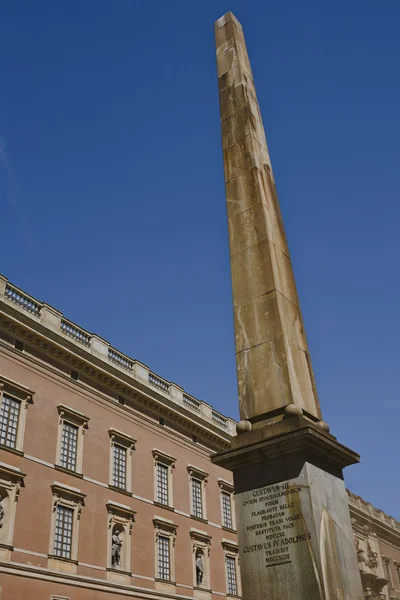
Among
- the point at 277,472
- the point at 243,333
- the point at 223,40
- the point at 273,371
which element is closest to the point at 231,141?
the point at 223,40

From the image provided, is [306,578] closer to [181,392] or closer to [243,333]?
[243,333]

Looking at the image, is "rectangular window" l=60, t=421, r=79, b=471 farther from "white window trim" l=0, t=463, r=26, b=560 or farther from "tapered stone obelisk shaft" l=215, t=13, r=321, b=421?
"tapered stone obelisk shaft" l=215, t=13, r=321, b=421

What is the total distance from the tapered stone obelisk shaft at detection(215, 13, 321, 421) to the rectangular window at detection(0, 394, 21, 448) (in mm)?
15329

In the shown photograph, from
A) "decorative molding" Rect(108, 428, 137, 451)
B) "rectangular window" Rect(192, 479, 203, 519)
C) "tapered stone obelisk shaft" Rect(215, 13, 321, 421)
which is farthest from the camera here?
"rectangular window" Rect(192, 479, 203, 519)

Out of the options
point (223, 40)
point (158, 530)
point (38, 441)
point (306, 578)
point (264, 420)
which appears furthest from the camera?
point (158, 530)

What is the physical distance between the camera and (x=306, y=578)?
6.75 meters

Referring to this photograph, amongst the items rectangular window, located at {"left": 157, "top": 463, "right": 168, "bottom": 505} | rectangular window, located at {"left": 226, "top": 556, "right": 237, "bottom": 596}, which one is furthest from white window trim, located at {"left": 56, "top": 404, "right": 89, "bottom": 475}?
rectangular window, located at {"left": 226, "top": 556, "right": 237, "bottom": 596}

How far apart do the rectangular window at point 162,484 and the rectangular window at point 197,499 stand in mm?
2323

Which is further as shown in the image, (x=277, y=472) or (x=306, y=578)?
(x=277, y=472)

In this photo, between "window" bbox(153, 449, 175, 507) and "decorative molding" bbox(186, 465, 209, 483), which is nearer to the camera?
"window" bbox(153, 449, 175, 507)

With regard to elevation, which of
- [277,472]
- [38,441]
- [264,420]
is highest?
[38,441]

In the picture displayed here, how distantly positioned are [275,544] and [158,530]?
70.5ft

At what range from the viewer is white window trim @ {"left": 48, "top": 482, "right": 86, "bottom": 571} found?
2175 cm

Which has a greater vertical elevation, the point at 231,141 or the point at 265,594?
the point at 231,141
